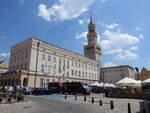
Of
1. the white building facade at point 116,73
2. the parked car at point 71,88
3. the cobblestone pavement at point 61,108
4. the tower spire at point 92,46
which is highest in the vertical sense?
the tower spire at point 92,46

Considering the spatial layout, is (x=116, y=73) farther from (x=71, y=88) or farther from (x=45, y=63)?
(x=71, y=88)

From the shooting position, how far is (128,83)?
949 inches

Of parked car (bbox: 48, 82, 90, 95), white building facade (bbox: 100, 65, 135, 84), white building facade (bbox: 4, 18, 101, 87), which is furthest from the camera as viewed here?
white building facade (bbox: 100, 65, 135, 84)

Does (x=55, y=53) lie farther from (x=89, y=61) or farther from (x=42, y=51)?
(x=89, y=61)

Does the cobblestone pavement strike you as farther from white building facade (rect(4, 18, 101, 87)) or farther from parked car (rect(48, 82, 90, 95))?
white building facade (rect(4, 18, 101, 87))

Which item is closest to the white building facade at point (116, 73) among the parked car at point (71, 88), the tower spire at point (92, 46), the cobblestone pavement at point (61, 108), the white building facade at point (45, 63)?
the tower spire at point (92, 46)

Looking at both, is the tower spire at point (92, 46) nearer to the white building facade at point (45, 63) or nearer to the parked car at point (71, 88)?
the white building facade at point (45, 63)

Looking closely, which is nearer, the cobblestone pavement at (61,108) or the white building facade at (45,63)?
the cobblestone pavement at (61,108)

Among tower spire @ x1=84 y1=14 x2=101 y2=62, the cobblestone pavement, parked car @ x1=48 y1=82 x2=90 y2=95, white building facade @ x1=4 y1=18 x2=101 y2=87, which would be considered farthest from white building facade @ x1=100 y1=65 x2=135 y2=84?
the cobblestone pavement

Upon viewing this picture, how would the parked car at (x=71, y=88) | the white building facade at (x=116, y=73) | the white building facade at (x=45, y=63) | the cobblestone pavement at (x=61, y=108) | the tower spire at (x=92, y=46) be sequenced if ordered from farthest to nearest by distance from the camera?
1. the white building facade at (x=116, y=73)
2. the tower spire at (x=92, y=46)
3. the white building facade at (x=45, y=63)
4. the parked car at (x=71, y=88)
5. the cobblestone pavement at (x=61, y=108)

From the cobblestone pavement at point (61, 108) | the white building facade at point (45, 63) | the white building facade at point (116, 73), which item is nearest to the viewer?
the cobblestone pavement at point (61, 108)

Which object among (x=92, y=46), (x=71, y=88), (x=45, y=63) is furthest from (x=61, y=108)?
(x=92, y=46)

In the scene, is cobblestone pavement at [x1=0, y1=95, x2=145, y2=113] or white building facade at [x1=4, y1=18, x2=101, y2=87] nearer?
cobblestone pavement at [x1=0, y1=95, x2=145, y2=113]

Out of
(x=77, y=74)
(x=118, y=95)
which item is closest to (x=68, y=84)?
(x=118, y=95)
